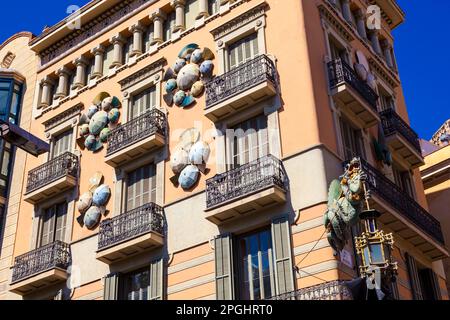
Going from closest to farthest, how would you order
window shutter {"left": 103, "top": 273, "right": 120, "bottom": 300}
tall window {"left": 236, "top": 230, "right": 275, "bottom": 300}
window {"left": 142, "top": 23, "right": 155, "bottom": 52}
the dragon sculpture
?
the dragon sculpture < tall window {"left": 236, "top": 230, "right": 275, "bottom": 300} < window shutter {"left": 103, "top": 273, "right": 120, "bottom": 300} < window {"left": 142, "top": 23, "right": 155, "bottom": 52}

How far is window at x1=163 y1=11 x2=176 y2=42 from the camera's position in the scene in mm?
26008

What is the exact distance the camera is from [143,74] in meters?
25.5

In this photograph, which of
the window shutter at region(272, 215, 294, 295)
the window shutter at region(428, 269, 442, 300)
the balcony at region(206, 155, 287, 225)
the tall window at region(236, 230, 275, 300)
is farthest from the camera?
the window shutter at region(428, 269, 442, 300)

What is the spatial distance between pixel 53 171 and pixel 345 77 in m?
11.8

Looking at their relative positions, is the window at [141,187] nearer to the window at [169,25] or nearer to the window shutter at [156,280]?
the window shutter at [156,280]

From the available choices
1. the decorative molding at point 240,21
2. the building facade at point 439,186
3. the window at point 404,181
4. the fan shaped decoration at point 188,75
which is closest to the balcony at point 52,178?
the fan shaped decoration at point 188,75

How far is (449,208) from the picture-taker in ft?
92.9

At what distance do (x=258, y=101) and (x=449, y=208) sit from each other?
38.1 feet

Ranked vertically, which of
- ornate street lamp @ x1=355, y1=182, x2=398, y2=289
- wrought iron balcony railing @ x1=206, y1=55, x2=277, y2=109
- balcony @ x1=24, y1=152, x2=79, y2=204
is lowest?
ornate street lamp @ x1=355, y1=182, x2=398, y2=289

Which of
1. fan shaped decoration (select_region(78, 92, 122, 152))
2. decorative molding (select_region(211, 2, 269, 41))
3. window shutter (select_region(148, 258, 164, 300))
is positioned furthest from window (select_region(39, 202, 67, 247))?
decorative molding (select_region(211, 2, 269, 41))

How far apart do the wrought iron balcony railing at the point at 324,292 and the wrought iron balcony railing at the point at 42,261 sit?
30.6 ft

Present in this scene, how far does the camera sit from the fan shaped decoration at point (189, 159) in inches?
853

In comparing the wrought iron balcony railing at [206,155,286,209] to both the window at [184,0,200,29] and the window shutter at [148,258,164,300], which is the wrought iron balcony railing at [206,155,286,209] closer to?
the window shutter at [148,258,164,300]

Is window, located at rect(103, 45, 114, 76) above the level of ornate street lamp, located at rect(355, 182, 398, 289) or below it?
above
